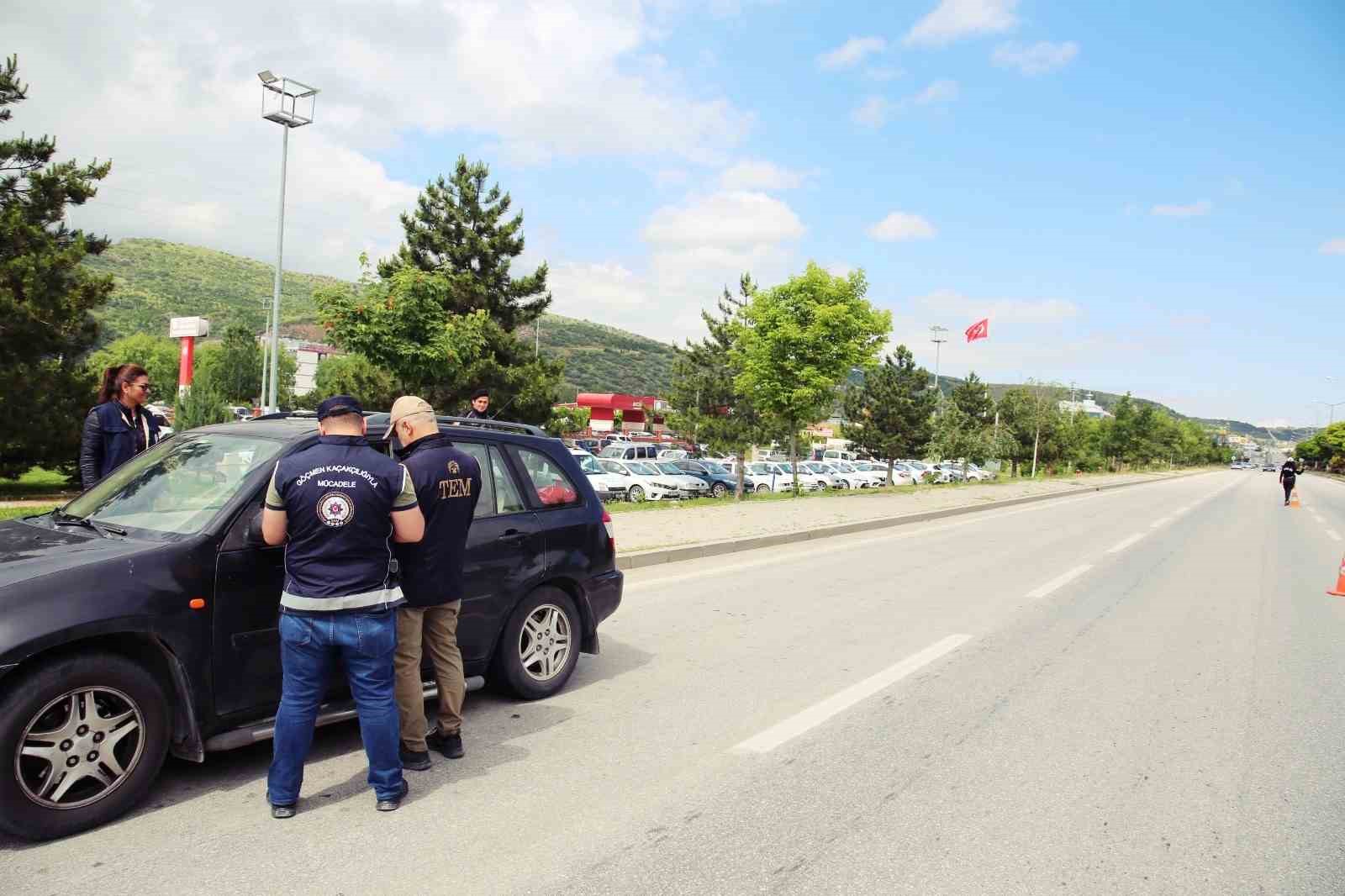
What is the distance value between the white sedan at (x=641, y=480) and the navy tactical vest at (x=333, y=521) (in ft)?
80.5

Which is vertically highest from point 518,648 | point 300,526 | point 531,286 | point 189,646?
point 531,286

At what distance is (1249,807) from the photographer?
3.99 m

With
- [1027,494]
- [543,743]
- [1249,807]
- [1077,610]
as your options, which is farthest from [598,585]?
[1027,494]

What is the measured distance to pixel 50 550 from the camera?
140 inches

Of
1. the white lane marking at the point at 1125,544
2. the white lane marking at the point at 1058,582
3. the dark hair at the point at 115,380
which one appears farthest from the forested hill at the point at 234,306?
the dark hair at the point at 115,380

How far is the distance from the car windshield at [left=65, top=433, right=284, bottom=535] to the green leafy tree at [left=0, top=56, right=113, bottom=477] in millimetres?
15589

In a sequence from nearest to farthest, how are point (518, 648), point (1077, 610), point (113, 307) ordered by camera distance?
point (518, 648), point (1077, 610), point (113, 307)

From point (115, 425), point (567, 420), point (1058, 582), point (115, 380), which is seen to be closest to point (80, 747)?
point (115, 425)

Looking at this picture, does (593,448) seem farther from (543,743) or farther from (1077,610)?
(543,743)

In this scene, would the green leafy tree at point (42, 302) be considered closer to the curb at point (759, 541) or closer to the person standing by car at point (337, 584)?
the curb at point (759, 541)

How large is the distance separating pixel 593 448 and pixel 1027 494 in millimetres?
26414

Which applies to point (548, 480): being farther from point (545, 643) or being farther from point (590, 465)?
point (590, 465)

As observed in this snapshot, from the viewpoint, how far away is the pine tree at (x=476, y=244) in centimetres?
2909

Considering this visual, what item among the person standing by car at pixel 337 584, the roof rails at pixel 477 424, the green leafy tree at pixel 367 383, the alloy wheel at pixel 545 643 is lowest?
the alloy wheel at pixel 545 643
